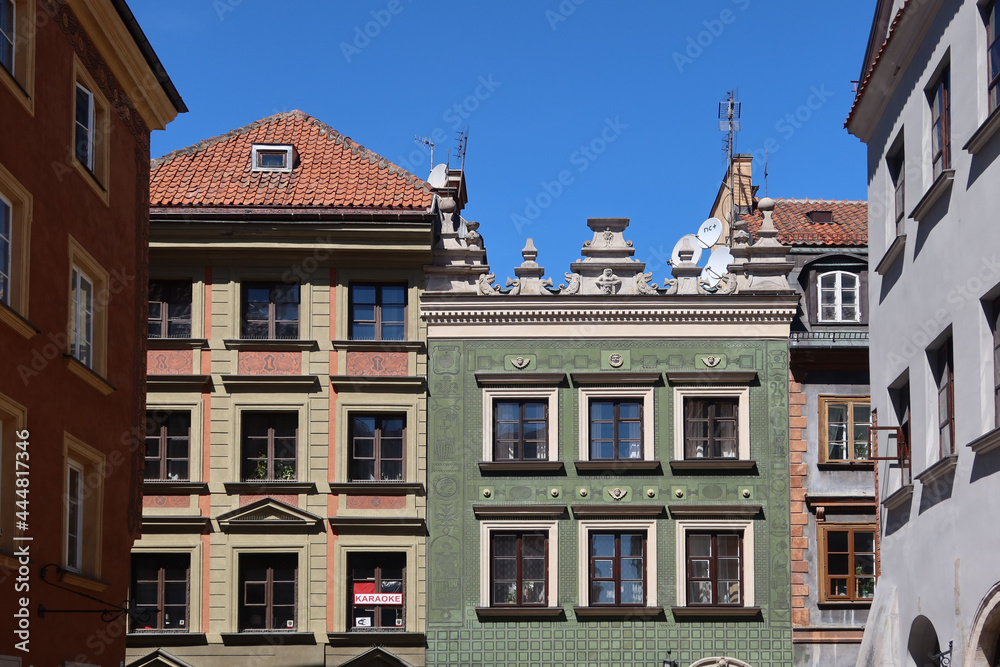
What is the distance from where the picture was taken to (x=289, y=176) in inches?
1283

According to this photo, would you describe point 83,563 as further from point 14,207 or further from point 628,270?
point 628,270

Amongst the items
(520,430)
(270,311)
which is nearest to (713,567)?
(520,430)

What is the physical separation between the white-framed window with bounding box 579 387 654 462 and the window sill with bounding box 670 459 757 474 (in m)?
0.77

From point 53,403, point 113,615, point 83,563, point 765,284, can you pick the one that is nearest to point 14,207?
point 53,403

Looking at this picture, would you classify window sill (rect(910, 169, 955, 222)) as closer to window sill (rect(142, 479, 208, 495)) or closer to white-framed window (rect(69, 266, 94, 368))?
white-framed window (rect(69, 266, 94, 368))

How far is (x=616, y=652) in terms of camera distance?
96.9 feet

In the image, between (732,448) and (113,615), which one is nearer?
(113,615)

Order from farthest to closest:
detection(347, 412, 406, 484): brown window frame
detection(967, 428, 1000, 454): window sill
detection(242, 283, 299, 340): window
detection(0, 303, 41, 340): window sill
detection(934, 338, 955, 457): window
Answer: detection(242, 283, 299, 340): window < detection(347, 412, 406, 484): brown window frame < detection(934, 338, 955, 457): window < detection(0, 303, 41, 340): window sill < detection(967, 428, 1000, 454): window sill

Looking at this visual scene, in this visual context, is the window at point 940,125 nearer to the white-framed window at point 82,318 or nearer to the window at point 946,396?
the window at point 946,396

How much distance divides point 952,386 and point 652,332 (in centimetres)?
1468

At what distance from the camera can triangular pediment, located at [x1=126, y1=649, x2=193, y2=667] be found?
2912 cm

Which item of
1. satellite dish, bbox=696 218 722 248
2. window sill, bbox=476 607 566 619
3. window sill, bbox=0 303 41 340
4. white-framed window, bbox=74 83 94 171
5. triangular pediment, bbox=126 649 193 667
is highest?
satellite dish, bbox=696 218 722 248

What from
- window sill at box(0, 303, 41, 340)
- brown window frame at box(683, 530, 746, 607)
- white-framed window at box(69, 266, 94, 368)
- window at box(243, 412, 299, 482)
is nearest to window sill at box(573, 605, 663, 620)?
brown window frame at box(683, 530, 746, 607)

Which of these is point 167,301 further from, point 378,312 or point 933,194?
point 933,194
